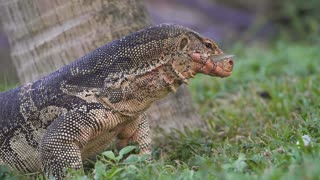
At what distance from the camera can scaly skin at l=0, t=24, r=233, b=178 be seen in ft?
15.3

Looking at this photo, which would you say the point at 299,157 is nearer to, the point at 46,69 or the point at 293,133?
the point at 293,133

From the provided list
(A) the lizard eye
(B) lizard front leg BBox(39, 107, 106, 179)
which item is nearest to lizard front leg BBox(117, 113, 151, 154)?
(B) lizard front leg BBox(39, 107, 106, 179)

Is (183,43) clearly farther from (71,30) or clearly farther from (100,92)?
(71,30)

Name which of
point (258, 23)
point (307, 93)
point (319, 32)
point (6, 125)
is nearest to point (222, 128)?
point (307, 93)

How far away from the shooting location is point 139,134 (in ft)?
17.1

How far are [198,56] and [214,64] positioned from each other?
0.45 feet

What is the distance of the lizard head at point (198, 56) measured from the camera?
189 inches

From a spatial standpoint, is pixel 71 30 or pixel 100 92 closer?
pixel 100 92

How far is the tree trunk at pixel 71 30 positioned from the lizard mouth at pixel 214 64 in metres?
1.39

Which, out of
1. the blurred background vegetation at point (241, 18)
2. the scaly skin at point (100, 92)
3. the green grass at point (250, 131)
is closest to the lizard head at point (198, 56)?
the scaly skin at point (100, 92)

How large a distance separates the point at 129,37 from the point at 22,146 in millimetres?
1081

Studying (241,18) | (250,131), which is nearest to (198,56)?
(250,131)

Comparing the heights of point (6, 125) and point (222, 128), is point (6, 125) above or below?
above

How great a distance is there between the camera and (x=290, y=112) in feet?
20.1
